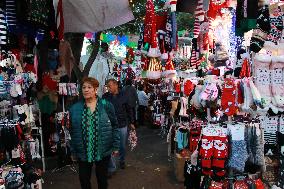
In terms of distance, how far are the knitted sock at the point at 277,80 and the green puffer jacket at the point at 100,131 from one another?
224 centimetres

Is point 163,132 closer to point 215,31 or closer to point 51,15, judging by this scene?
point 215,31

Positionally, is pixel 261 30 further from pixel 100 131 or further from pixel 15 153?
pixel 15 153

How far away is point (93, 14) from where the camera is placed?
5.80m

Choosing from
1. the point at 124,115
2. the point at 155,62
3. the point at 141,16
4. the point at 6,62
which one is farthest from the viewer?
the point at 141,16

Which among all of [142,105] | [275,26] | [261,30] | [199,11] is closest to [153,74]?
[199,11]

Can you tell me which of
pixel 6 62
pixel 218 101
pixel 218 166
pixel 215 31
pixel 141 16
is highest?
pixel 141 16

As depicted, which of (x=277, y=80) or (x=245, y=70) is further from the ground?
(x=245, y=70)

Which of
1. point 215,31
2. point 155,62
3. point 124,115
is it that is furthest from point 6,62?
point 215,31

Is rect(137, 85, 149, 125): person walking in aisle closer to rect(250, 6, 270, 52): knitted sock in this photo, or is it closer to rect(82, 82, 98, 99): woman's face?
rect(82, 82, 98, 99): woman's face

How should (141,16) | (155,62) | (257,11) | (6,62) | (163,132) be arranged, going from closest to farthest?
(257,11) < (6,62) < (155,62) < (141,16) < (163,132)

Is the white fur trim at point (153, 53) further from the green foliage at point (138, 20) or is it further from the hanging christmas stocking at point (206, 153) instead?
the hanging christmas stocking at point (206, 153)

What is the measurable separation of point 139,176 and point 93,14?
356 centimetres

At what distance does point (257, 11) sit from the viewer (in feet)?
15.5

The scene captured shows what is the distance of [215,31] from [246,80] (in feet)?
6.66
